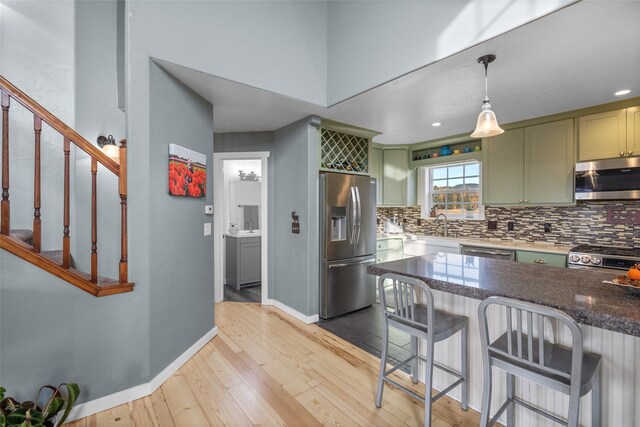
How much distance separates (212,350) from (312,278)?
50.6 inches

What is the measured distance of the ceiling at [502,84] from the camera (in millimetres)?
1753

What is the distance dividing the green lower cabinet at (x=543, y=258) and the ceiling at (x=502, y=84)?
162 cm

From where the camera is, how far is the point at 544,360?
1300 millimetres

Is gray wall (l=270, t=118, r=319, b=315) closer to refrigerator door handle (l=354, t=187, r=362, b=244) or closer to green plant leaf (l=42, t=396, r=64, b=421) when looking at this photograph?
refrigerator door handle (l=354, t=187, r=362, b=244)

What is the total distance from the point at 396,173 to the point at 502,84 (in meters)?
2.51

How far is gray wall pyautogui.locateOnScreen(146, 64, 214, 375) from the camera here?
2.13m

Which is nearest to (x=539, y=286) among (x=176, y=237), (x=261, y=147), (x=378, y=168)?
(x=176, y=237)

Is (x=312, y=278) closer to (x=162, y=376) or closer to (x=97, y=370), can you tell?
(x=162, y=376)

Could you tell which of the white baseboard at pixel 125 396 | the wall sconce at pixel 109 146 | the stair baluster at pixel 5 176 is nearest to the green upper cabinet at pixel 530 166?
the white baseboard at pixel 125 396

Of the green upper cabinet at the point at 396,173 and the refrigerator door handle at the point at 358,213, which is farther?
the green upper cabinet at the point at 396,173

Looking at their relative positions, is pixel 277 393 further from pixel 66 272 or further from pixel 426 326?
pixel 66 272

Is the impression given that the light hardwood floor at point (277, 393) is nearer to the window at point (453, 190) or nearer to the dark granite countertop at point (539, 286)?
the dark granite countertop at point (539, 286)

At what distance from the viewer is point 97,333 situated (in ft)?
6.14

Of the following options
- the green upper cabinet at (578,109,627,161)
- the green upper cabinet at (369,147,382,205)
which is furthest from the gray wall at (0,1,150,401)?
the green upper cabinet at (578,109,627,161)
